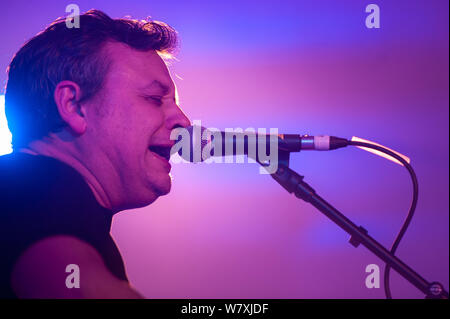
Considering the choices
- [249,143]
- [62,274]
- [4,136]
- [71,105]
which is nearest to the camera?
[62,274]

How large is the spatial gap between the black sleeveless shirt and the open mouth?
0.45m

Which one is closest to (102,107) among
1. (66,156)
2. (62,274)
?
(66,156)

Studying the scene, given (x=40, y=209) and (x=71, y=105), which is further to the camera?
(x=71, y=105)

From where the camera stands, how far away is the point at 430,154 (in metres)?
2.46

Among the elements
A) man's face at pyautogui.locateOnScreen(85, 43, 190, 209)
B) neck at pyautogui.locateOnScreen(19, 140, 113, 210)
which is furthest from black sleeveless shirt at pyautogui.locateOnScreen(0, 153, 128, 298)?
man's face at pyautogui.locateOnScreen(85, 43, 190, 209)

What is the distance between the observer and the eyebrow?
4.92 feet

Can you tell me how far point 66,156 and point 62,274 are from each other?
0.63 meters

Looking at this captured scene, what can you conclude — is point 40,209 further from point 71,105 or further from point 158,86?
point 158,86

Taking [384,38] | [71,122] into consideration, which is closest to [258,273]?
[71,122]

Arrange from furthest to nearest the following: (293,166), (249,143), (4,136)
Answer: (293,166) < (4,136) < (249,143)

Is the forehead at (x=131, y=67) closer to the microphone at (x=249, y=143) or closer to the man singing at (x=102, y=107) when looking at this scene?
the man singing at (x=102, y=107)

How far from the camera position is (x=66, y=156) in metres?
1.41

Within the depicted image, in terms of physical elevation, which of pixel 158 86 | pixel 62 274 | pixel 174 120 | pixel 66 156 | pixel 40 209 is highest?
pixel 158 86
